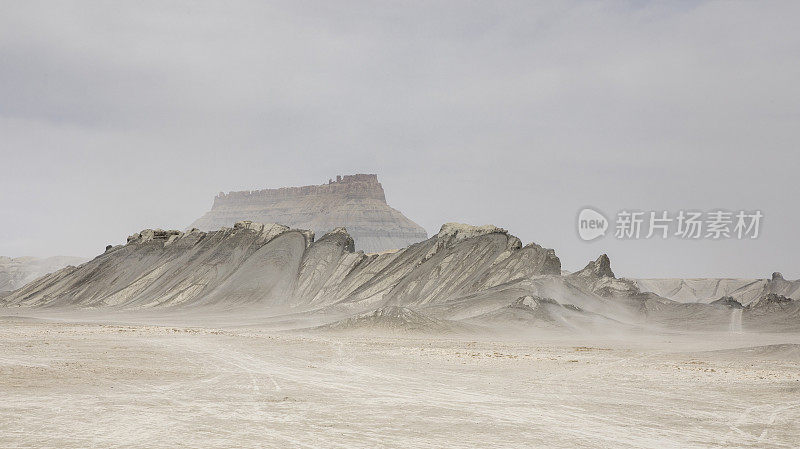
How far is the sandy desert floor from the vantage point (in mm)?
15094

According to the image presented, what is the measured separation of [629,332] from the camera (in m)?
59.7

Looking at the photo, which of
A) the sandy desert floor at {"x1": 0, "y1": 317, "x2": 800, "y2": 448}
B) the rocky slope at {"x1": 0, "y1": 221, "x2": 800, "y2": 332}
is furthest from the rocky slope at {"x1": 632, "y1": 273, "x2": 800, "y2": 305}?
the sandy desert floor at {"x1": 0, "y1": 317, "x2": 800, "y2": 448}

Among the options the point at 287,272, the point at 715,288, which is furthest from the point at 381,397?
the point at 715,288

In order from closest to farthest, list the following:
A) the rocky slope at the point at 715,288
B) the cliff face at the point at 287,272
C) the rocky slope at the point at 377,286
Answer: the rocky slope at the point at 377,286 → the cliff face at the point at 287,272 → the rocky slope at the point at 715,288

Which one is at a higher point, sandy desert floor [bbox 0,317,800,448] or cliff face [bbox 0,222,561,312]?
cliff face [bbox 0,222,561,312]

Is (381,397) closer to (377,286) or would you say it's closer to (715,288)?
(377,286)

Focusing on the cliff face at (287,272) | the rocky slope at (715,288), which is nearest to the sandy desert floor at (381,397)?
the cliff face at (287,272)

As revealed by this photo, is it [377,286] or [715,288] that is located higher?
[715,288]

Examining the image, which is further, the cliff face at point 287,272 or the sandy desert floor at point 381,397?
the cliff face at point 287,272

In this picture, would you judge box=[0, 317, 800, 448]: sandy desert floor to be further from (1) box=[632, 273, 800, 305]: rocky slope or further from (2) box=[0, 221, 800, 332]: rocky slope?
(1) box=[632, 273, 800, 305]: rocky slope

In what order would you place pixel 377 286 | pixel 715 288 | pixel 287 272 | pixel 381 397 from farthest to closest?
pixel 715 288 < pixel 287 272 < pixel 377 286 < pixel 381 397

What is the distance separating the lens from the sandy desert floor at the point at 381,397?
15.1 meters

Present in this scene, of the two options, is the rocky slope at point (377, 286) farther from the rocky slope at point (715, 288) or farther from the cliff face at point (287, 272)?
the rocky slope at point (715, 288)

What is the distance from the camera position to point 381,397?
20.7 meters
